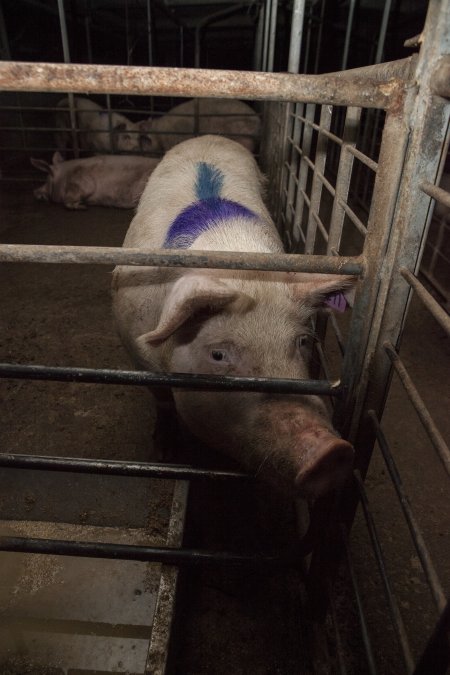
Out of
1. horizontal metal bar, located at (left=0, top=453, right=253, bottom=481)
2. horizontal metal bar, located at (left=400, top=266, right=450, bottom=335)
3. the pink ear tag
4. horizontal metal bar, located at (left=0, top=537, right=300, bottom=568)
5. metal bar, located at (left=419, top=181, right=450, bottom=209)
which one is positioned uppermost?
metal bar, located at (left=419, top=181, right=450, bottom=209)

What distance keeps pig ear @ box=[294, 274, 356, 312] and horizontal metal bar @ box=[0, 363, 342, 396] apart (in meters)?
0.35

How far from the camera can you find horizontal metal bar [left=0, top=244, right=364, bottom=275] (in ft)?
3.81

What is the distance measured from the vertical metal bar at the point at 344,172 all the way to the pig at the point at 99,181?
5852 millimetres

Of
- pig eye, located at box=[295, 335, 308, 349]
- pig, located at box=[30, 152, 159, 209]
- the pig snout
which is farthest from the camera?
pig, located at box=[30, 152, 159, 209]

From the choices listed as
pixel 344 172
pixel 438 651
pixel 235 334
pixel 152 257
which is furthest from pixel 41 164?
pixel 438 651

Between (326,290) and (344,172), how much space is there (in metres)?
0.72

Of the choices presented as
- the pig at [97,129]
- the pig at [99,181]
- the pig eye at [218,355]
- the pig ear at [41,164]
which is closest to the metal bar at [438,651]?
the pig eye at [218,355]

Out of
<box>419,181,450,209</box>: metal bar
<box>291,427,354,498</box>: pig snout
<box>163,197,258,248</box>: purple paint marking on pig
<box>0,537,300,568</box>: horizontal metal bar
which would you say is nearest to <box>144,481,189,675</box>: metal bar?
<box>0,537,300,568</box>: horizontal metal bar

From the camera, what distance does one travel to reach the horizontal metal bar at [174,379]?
4.51 feet

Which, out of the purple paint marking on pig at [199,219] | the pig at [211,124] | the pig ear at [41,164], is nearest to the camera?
the purple paint marking on pig at [199,219]

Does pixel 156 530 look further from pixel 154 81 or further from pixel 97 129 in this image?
pixel 97 129

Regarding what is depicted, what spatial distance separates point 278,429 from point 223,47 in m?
17.5

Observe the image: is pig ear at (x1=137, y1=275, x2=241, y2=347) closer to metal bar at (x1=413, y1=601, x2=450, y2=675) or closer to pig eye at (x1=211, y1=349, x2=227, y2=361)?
pig eye at (x1=211, y1=349, x2=227, y2=361)

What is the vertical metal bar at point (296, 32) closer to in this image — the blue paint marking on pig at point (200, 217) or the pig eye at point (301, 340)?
the blue paint marking on pig at point (200, 217)
